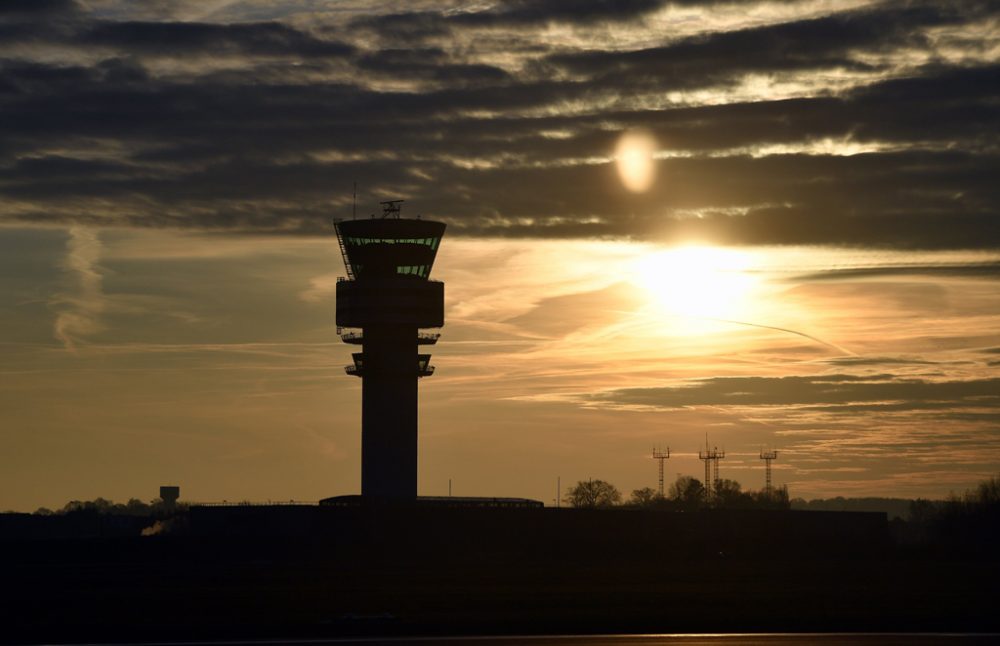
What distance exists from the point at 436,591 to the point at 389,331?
253 feet

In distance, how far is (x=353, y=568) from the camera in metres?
120

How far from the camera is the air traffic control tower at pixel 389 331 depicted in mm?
156250

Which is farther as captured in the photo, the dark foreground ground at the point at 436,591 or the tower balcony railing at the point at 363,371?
the tower balcony railing at the point at 363,371

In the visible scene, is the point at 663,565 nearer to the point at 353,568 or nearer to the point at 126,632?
the point at 353,568

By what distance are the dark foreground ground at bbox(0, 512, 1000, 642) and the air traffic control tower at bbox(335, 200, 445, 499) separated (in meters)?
8.27

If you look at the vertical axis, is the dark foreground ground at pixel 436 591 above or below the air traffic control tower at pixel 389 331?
below

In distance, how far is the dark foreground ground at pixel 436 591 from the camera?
5962cm

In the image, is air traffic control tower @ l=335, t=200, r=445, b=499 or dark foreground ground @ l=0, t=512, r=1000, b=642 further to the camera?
air traffic control tower @ l=335, t=200, r=445, b=499

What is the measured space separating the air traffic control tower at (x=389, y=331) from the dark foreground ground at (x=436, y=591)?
27.1ft

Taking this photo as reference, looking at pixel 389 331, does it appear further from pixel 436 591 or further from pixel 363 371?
pixel 436 591

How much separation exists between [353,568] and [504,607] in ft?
170

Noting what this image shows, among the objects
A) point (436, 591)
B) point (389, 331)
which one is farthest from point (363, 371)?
point (436, 591)

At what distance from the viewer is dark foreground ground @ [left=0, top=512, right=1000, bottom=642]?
5962 cm

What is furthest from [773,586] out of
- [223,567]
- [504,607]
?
[223,567]
